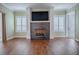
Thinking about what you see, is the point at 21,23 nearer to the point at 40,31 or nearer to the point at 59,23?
the point at 40,31

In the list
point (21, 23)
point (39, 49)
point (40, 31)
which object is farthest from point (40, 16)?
point (39, 49)

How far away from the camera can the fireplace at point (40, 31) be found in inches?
398

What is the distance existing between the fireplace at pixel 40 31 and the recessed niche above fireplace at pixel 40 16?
36 cm

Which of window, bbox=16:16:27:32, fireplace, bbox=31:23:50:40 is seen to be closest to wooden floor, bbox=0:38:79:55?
fireplace, bbox=31:23:50:40

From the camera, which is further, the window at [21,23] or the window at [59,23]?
the window at [59,23]

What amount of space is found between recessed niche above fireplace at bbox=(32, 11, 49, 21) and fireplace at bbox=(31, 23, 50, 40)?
0.36 metres

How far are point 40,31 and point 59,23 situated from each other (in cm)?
152

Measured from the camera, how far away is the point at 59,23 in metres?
10.7

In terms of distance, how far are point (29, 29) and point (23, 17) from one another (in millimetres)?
1017

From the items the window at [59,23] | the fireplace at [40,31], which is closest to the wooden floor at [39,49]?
the fireplace at [40,31]

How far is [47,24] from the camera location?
397 inches

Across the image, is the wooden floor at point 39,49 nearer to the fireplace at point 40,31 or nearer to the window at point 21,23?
the fireplace at point 40,31
